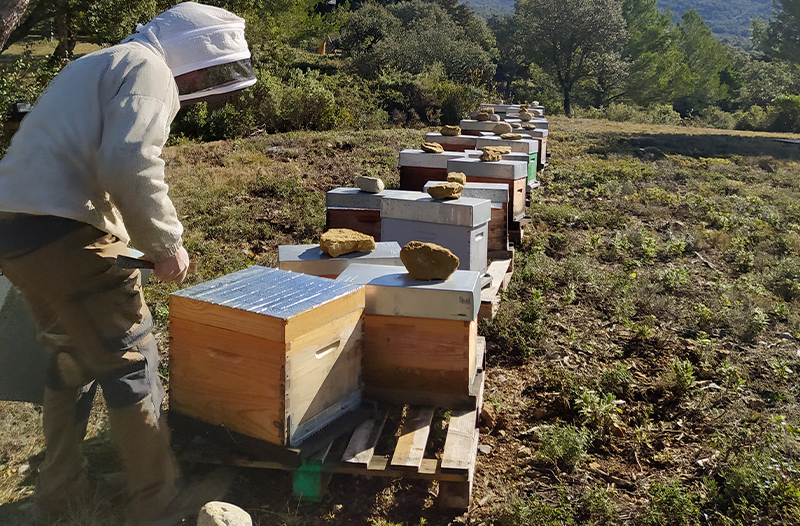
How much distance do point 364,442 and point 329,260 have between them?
1.01 metres

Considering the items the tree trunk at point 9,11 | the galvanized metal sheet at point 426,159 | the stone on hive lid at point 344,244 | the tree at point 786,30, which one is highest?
the tree at point 786,30

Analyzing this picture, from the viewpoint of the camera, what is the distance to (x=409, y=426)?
270cm

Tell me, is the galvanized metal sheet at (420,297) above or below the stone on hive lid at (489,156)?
below

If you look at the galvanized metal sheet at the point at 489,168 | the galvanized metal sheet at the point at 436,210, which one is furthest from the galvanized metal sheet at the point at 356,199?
the galvanized metal sheet at the point at 489,168

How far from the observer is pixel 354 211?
4559mm

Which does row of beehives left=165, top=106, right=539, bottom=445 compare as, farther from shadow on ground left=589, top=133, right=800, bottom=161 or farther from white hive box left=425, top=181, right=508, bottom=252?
shadow on ground left=589, top=133, right=800, bottom=161

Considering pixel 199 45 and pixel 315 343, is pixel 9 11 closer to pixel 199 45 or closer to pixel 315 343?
pixel 199 45

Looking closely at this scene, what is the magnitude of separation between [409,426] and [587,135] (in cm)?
1443

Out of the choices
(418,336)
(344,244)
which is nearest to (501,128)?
(344,244)

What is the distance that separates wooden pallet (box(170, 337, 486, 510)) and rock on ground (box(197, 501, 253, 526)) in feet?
1.24

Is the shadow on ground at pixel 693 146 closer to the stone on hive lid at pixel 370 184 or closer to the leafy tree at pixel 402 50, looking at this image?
the leafy tree at pixel 402 50

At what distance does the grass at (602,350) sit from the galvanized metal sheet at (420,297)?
2.56 feet

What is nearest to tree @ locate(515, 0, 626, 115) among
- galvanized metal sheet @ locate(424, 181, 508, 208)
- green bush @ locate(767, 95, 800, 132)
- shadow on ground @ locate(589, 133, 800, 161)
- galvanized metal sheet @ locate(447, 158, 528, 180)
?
green bush @ locate(767, 95, 800, 132)

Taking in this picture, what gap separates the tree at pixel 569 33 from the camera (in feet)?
92.8
